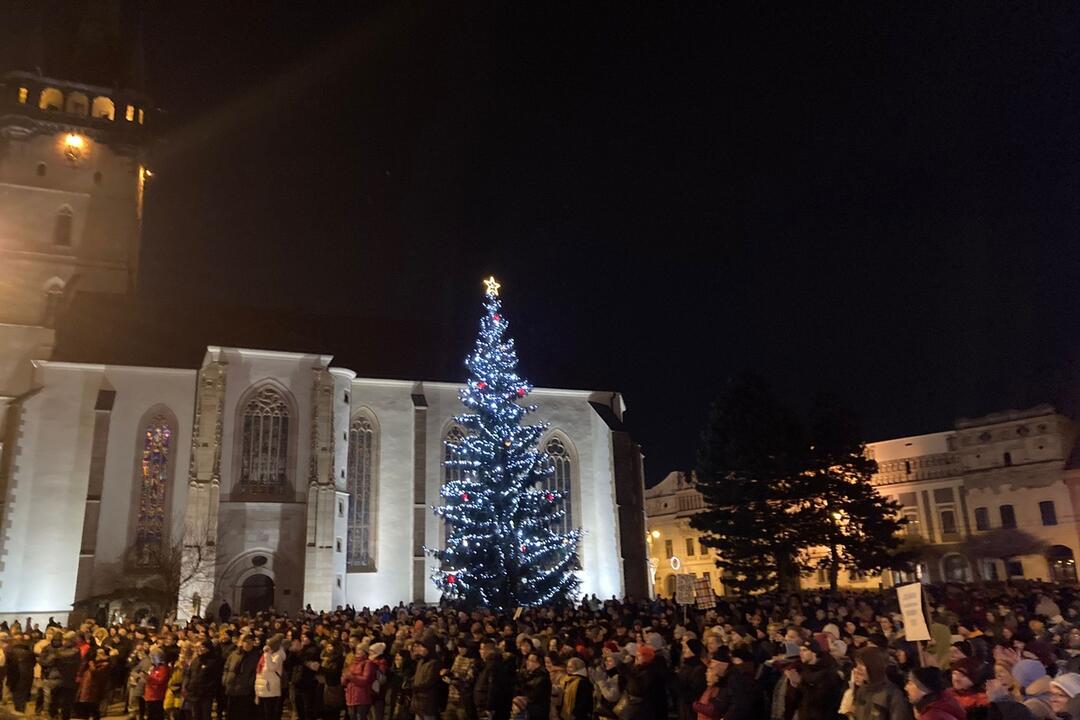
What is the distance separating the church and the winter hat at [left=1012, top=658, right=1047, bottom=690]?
27467 millimetres

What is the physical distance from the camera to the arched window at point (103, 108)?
37.8m

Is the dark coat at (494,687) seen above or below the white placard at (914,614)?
below

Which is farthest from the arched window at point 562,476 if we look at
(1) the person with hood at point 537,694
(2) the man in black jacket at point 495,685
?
(1) the person with hood at point 537,694

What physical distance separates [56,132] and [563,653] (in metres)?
37.1

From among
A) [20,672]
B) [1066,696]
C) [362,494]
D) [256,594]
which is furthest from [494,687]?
[362,494]

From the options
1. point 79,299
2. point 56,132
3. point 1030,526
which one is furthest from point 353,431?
point 1030,526

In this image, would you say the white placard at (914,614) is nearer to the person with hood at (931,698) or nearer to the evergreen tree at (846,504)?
the person with hood at (931,698)

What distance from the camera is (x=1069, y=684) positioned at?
597 centimetres

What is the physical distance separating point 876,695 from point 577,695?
12.2ft

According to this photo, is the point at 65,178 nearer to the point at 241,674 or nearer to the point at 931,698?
the point at 241,674

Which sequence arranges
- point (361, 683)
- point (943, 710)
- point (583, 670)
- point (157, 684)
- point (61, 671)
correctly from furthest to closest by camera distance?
point (61, 671) → point (157, 684) → point (361, 683) → point (583, 670) → point (943, 710)

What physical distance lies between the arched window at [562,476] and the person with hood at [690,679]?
28186mm

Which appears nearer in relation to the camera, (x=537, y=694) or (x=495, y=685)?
(x=537, y=694)

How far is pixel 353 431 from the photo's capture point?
36.1 metres
